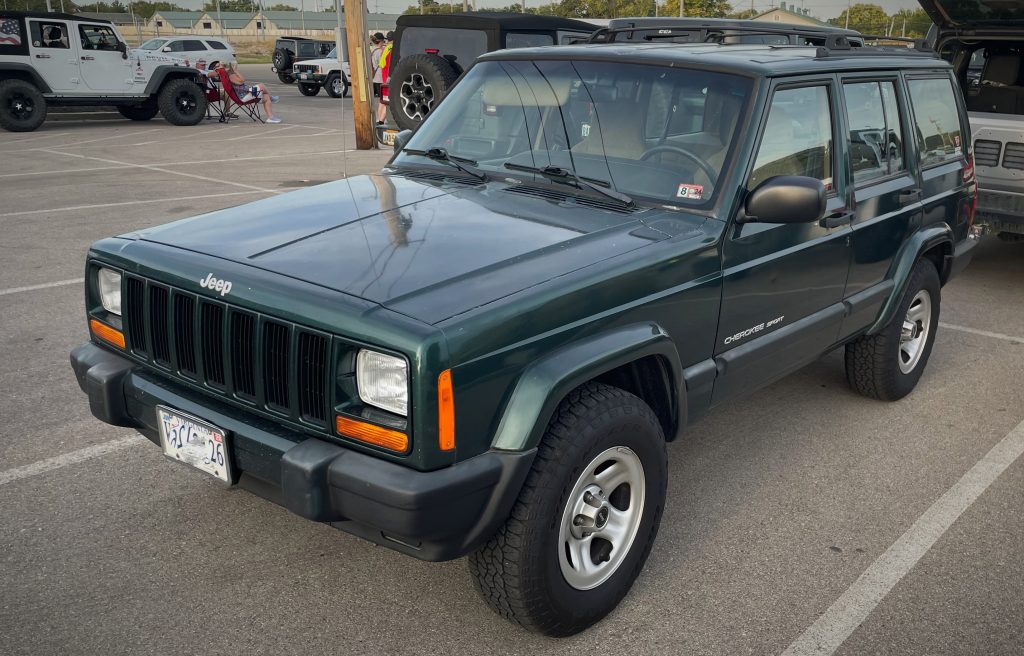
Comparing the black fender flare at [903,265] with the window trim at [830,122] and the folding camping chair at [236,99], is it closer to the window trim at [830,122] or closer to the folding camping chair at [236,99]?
the window trim at [830,122]

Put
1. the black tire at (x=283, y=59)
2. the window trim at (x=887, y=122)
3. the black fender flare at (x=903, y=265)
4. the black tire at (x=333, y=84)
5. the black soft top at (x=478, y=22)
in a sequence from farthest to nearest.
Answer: the black tire at (x=283, y=59) → the black tire at (x=333, y=84) → the black soft top at (x=478, y=22) → the black fender flare at (x=903, y=265) → the window trim at (x=887, y=122)

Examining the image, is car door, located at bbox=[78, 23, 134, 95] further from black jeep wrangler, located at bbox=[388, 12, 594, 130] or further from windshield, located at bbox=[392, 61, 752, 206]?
windshield, located at bbox=[392, 61, 752, 206]

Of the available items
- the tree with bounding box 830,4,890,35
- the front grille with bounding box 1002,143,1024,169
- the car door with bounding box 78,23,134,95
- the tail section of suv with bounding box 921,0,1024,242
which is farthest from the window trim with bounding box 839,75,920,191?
the tree with bounding box 830,4,890,35

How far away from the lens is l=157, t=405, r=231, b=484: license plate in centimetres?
282

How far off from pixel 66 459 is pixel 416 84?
7.95 m

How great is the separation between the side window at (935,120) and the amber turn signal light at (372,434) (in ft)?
11.6

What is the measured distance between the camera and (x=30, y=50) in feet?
54.2

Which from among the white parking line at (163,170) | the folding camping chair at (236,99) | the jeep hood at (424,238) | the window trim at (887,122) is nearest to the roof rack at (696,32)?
the window trim at (887,122)

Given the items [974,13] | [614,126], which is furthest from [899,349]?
[974,13]

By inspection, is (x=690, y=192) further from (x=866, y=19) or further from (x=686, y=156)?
(x=866, y=19)

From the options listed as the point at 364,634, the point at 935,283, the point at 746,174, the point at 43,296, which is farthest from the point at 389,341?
the point at 43,296

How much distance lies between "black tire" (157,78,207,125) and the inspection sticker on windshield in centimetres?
1743

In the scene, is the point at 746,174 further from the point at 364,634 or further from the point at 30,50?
the point at 30,50

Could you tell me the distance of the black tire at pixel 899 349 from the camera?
4.78m
